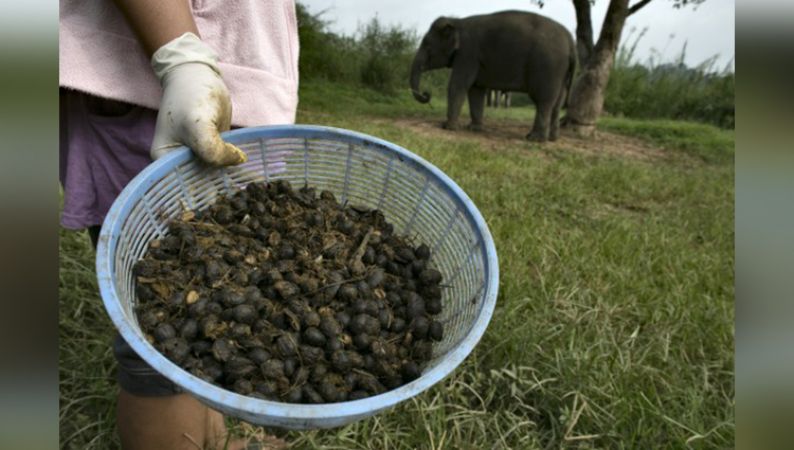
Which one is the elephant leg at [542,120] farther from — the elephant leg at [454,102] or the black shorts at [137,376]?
the black shorts at [137,376]

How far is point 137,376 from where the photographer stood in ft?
4.47

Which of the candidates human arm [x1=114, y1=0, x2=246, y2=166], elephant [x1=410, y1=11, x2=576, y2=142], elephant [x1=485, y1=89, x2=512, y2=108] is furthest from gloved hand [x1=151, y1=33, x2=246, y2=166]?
elephant [x1=485, y1=89, x2=512, y2=108]

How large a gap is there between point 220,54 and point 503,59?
6368 mm

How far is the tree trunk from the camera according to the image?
7470 mm

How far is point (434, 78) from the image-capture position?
42.2 feet

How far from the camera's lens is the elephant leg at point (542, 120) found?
23.0 feet

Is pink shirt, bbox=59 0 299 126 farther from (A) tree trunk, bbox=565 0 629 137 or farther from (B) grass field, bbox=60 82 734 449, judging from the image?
(A) tree trunk, bbox=565 0 629 137

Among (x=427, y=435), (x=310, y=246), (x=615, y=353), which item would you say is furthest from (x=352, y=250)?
(x=615, y=353)

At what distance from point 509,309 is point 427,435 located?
2.23ft

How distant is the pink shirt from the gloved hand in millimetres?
95

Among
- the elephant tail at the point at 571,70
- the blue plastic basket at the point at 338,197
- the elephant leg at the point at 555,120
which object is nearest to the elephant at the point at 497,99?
the elephant tail at the point at 571,70

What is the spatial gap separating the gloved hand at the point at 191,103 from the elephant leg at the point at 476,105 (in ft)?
21.4

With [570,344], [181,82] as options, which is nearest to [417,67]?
[570,344]

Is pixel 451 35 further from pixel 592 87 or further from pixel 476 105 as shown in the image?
pixel 592 87
